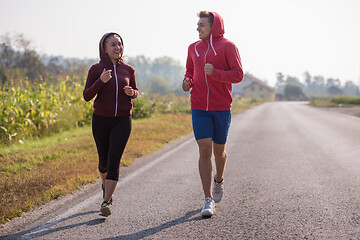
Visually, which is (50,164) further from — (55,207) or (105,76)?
(105,76)

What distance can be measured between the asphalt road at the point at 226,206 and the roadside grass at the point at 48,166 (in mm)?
223

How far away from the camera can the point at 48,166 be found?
6.53 meters

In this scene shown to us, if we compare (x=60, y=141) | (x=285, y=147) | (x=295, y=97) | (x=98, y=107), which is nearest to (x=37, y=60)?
(x=60, y=141)

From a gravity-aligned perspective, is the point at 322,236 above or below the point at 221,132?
below

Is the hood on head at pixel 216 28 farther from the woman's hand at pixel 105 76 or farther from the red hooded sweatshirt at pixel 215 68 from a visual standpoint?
the woman's hand at pixel 105 76

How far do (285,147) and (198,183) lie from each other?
4428 mm

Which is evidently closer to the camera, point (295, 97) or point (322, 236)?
point (322, 236)

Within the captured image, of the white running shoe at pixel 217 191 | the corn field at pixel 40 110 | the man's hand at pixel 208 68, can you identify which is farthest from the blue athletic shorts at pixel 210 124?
the corn field at pixel 40 110

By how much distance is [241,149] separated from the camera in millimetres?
9109

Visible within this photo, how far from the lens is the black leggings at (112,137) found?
3.95m

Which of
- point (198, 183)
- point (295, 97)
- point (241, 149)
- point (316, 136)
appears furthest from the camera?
point (295, 97)

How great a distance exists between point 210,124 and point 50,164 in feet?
12.5

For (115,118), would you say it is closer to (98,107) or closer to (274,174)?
(98,107)

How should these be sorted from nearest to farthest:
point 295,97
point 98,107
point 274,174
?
point 98,107 < point 274,174 < point 295,97
